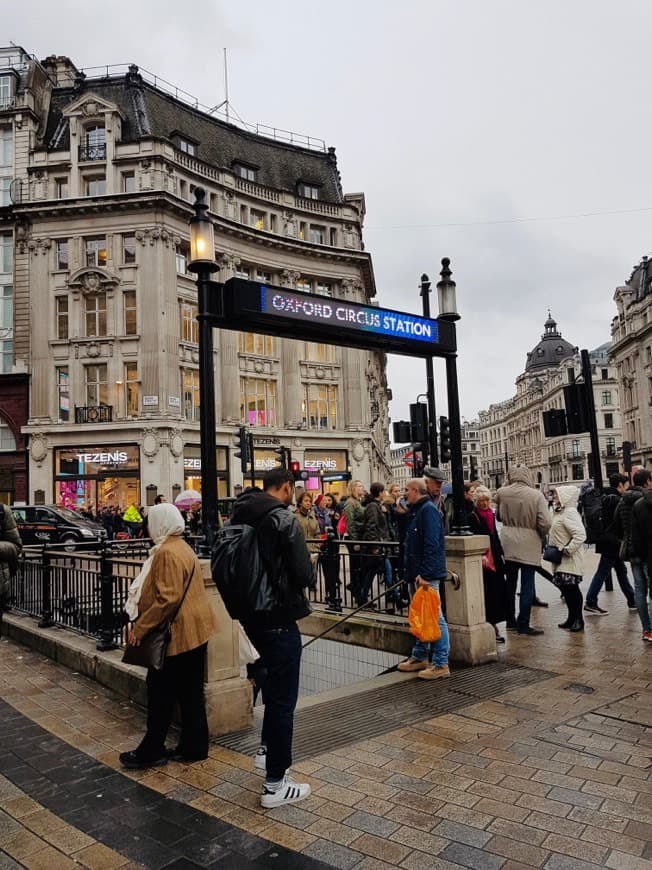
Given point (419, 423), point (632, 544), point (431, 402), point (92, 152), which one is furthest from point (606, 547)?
point (92, 152)

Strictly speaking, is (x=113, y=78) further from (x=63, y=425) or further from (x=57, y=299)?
(x=63, y=425)

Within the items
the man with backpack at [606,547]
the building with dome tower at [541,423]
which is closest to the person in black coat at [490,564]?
the man with backpack at [606,547]

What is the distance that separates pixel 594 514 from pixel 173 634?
336 inches

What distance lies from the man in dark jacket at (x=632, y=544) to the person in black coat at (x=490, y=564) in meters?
1.61

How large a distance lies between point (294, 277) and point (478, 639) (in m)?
35.8

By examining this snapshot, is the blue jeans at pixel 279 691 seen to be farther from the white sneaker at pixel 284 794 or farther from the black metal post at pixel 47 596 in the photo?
the black metal post at pixel 47 596

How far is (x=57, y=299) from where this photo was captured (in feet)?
115

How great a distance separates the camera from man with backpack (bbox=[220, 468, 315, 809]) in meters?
3.87

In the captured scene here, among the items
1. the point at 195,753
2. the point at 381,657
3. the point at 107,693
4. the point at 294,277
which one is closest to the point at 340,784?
the point at 195,753

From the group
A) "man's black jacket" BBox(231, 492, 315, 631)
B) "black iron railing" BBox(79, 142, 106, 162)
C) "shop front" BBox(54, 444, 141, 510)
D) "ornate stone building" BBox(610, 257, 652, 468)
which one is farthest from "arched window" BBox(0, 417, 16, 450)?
"ornate stone building" BBox(610, 257, 652, 468)

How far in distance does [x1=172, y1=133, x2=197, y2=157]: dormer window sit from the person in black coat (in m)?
34.7

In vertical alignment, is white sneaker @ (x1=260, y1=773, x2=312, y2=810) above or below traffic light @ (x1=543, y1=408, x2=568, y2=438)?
below

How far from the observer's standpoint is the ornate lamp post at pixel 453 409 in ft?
25.1

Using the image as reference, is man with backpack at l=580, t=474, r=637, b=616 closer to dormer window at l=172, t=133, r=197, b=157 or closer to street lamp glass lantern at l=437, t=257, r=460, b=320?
street lamp glass lantern at l=437, t=257, r=460, b=320
